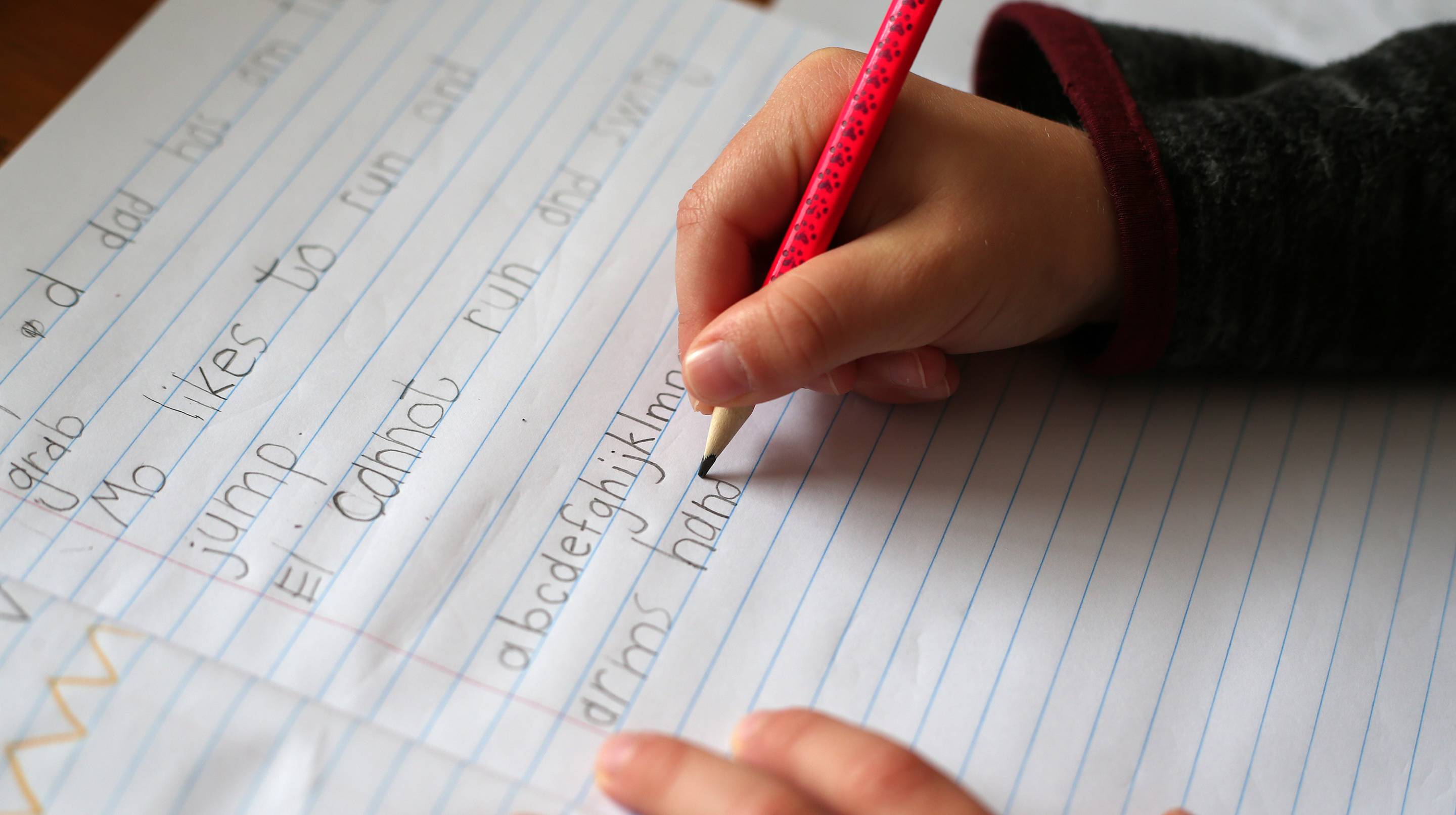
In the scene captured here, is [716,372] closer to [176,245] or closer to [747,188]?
[747,188]

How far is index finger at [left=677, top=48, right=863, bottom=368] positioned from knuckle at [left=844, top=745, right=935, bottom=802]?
199mm

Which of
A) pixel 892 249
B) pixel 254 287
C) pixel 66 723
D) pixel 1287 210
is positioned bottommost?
pixel 66 723

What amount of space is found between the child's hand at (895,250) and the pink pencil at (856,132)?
2 cm

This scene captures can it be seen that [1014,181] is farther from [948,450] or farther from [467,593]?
[467,593]

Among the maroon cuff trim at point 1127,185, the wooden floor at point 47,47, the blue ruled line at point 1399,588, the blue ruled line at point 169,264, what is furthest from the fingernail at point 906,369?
the wooden floor at point 47,47

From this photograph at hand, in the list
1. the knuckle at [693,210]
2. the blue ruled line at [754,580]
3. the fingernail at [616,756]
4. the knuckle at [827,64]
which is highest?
the knuckle at [827,64]

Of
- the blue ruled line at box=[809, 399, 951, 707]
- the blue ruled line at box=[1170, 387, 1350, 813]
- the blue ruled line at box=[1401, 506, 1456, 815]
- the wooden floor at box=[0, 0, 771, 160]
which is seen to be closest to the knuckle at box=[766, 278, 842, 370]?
the blue ruled line at box=[809, 399, 951, 707]

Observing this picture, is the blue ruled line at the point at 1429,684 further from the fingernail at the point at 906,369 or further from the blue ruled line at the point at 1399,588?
the fingernail at the point at 906,369

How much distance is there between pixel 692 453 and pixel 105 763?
0.86 ft

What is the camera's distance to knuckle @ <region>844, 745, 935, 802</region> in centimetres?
35

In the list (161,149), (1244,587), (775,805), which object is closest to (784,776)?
(775,805)

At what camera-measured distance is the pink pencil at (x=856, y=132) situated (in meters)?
0.40

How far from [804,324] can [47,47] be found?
0.50m

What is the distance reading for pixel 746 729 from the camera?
381 mm
